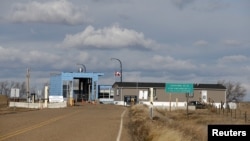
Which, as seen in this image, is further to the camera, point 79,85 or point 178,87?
point 79,85

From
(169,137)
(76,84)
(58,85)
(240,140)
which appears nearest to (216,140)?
(240,140)

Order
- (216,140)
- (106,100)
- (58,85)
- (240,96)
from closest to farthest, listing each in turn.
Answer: (216,140)
(58,85)
(106,100)
(240,96)

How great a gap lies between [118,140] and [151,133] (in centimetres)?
171

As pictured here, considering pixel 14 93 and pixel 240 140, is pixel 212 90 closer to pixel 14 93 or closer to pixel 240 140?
pixel 14 93

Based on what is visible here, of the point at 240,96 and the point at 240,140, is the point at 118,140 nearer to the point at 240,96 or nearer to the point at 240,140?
the point at 240,140

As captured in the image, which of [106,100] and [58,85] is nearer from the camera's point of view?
[58,85]

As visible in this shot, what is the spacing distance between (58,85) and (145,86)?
62.9 ft

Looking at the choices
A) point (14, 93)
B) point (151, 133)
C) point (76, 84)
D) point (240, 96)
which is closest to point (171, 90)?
point (14, 93)

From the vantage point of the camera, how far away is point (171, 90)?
222 feet

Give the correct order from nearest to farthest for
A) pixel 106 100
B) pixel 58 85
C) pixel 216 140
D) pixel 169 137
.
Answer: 1. pixel 216 140
2. pixel 169 137
3. pixel 58 85
4. pixel 106 100

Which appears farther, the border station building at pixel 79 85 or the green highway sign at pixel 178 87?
the border station building at pixel 79 85

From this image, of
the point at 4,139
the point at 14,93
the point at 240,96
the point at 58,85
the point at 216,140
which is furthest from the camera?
the point at 240,96

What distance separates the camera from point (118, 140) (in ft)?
68.0

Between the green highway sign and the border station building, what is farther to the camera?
the border station building
